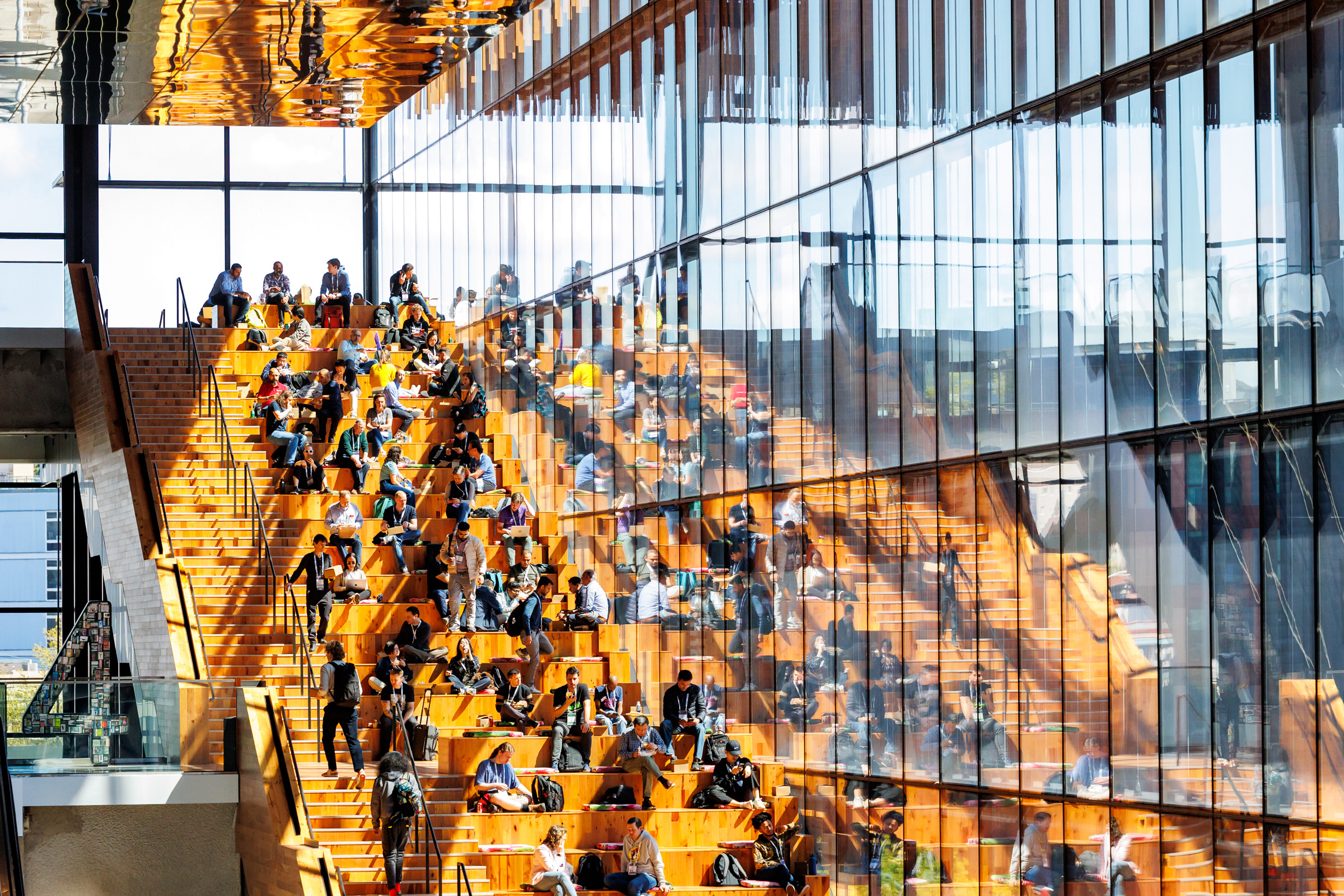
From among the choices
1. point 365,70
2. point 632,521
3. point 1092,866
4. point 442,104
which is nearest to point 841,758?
point 1092,866

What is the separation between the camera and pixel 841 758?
68.3 feet

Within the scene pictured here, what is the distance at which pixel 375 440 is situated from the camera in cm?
2700

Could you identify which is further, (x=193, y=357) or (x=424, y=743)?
(x=193, y=357)

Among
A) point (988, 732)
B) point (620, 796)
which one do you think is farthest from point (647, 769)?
point (988, 732)

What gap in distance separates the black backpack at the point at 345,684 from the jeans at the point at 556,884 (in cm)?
296

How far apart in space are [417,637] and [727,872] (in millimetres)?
5014

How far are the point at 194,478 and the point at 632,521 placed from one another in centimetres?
619

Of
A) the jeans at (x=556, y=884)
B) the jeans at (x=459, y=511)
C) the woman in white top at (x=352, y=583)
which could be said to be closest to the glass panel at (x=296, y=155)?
the jeans at (x=459, y=511)

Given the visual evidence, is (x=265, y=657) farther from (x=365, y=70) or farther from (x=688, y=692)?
A: (x=365, y=70)

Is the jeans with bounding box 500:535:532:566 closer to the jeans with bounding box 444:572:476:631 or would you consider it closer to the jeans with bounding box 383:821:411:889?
the jeans with bounding box 444:572:476:631

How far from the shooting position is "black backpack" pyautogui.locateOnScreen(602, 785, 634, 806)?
20469 millimetres

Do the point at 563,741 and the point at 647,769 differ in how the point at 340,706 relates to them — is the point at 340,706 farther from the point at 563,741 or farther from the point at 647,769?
the point at 647,769

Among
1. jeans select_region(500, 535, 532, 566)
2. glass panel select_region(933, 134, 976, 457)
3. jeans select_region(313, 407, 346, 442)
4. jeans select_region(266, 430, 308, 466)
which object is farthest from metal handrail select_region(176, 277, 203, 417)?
glass panel select_region(933, 134, 976, 457)

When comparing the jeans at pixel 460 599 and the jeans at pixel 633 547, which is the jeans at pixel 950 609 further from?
the jeans at pixel 633 547
